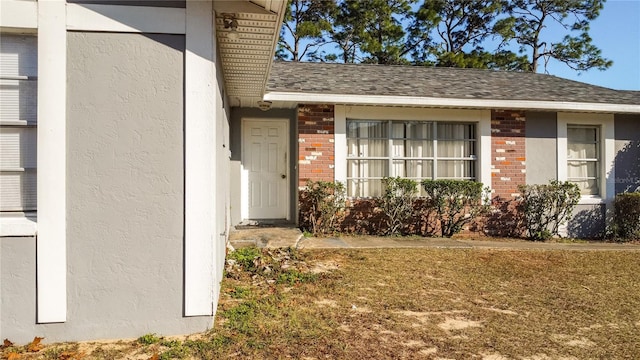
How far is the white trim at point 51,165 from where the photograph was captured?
3350 mm

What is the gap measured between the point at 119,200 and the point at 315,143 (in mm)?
5268

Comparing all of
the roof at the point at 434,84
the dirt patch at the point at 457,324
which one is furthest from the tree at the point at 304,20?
the dirt patch at the point at 457,324

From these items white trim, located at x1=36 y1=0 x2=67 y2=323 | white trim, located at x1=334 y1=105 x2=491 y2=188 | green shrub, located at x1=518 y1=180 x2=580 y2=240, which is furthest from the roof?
white trim, located at x1=36 y1=0 x2=67 y2=323

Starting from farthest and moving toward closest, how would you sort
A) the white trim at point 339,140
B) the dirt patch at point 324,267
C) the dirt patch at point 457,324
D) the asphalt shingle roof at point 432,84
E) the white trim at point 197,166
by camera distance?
the asphalt shingle roof at point 432,84
the white trim at point 339,140
the dirt patch at point 324,267
the dirt patch at point 457,324
the white trim at point 197,166

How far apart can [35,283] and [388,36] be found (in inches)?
836

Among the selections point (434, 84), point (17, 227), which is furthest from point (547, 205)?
point (17, 227)

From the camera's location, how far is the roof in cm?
855

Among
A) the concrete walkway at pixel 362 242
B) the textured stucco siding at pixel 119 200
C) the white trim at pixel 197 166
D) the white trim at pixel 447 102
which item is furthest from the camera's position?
the white trim at pixel 447 102

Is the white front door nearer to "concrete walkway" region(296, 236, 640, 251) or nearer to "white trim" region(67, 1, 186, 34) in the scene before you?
"concrete walkway" region(296, 236, 640, 251)

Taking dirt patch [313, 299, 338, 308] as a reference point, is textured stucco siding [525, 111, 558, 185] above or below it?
above

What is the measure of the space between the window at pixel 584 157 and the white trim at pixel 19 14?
10186 millimetres

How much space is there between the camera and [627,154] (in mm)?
9406

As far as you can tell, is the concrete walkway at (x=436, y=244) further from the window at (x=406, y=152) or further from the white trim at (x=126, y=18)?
the white trim at (x=126, y=18)

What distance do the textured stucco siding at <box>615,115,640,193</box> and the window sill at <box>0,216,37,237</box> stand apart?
11.0m
